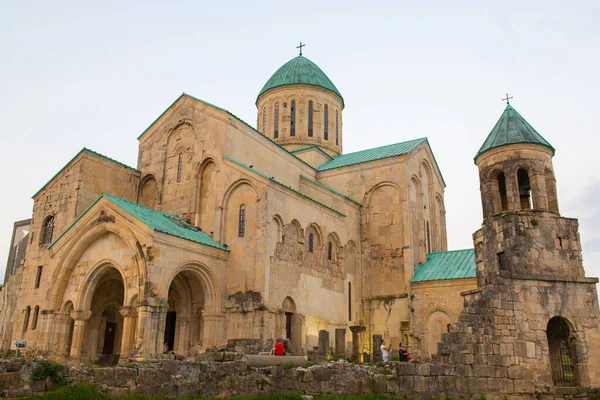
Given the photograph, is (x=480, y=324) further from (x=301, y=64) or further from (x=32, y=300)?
(x=301, y=64)

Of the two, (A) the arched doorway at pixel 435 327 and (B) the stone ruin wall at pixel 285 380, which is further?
(A) the arched doorway at pixel 435 327

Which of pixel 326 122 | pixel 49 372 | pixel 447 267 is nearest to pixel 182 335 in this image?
pixel 49 372

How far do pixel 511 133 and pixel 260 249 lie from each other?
9.62 meters

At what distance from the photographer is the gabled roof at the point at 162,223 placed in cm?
1788

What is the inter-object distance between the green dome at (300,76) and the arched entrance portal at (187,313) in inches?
617

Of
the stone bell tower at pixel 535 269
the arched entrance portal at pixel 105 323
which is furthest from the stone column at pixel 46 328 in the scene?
the stone bell tower at pixel 535 269

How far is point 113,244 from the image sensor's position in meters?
18.5

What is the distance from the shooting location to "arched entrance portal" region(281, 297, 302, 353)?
20.3 metres

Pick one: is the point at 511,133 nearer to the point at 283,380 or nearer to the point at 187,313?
the point at 283,380

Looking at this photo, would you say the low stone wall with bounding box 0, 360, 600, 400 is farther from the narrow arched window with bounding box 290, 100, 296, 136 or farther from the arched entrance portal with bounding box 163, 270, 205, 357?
the narrow arched window with bounding box 290, 100, 296, 136

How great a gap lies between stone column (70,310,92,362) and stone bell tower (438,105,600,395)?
41.3ft

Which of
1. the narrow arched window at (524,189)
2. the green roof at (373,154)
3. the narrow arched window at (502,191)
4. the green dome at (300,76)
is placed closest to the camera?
the narrow arched window at (502,191)

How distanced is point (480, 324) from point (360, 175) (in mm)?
13924

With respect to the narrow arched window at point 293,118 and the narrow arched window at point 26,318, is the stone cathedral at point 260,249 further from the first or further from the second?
the narrow arched window at point 293,118
